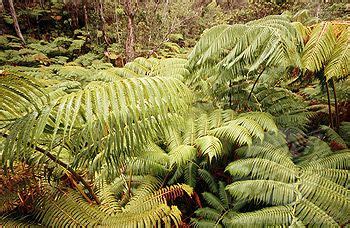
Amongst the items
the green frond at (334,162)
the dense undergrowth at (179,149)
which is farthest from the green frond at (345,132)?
the green frond at (334,162)

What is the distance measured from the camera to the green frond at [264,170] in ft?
5.31

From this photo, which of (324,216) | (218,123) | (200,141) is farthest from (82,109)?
(324,216)

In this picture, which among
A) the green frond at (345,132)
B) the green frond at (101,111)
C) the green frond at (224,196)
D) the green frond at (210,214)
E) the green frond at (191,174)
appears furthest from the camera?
the green frond at (345,132)

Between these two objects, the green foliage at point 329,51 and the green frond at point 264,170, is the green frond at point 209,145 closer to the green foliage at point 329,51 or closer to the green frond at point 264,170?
the green frond at point 264,170

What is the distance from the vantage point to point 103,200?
5.79ft

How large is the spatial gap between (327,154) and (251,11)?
8.23m

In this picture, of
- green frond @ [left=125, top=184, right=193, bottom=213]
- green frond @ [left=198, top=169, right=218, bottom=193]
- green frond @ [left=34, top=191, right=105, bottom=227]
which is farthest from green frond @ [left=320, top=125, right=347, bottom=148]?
green frond @ [left=34, top=191, right=105, bottom=227]

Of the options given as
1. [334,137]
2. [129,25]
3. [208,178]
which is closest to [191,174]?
[208,178]

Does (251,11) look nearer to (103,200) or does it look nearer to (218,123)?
(218,123)

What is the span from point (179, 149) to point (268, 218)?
75cm

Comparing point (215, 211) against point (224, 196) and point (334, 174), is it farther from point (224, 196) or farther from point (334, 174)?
point (334, 174)

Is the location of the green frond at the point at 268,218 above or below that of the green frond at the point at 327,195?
below

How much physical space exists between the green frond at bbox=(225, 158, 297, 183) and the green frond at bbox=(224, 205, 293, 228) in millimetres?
219

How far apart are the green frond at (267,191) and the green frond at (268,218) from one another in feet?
0.22
